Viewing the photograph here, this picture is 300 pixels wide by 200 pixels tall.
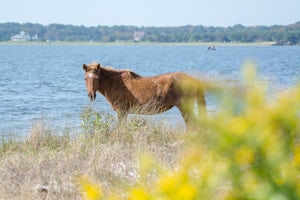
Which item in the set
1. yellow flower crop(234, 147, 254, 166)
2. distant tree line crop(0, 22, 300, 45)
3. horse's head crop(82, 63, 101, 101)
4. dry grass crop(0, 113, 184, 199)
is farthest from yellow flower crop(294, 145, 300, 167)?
distant tree line crop(0, 22, 300, 45)

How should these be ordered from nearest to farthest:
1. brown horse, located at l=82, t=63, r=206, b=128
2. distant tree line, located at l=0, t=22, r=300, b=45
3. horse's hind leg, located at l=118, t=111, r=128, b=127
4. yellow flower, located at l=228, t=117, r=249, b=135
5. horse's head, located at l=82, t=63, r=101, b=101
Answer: yellow flower, located at l=228, t=117, r=249, b=135 < horse's hind leg, located at l=118, t=111, r=128, b=127 < horse's head, located at l=82, t=63, r=101, b=101 < brown horse, located at l=82, t=63, r=206, b=128 < distant tree line, located at l=0, t=22, r=300, b=45

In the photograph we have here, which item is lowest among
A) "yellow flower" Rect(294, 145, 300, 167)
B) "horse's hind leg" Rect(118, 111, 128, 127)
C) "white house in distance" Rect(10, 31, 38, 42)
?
"white house in distance" Rect(10, 31, 38, 42)

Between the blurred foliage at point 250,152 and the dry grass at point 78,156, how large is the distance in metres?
2.92

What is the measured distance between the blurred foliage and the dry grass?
2.92 m

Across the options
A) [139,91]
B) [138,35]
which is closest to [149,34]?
[138,35]

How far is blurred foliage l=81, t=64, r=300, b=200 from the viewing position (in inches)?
64.1

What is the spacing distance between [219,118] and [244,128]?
105mm

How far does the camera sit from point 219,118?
1.70 meters

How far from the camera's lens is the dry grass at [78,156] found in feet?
21.4

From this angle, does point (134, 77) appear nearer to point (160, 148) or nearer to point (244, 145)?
point (160, 148)

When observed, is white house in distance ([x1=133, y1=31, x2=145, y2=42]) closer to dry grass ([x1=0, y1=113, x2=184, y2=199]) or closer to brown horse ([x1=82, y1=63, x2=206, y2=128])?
brown horse ([x1=82, y1=63, x2=206, y2=128])

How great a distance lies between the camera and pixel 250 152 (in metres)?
1.66

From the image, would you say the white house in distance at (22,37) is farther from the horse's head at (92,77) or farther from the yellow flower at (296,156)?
the yellow flower at (296,156)

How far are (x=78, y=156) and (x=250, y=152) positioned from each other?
23.2ft
